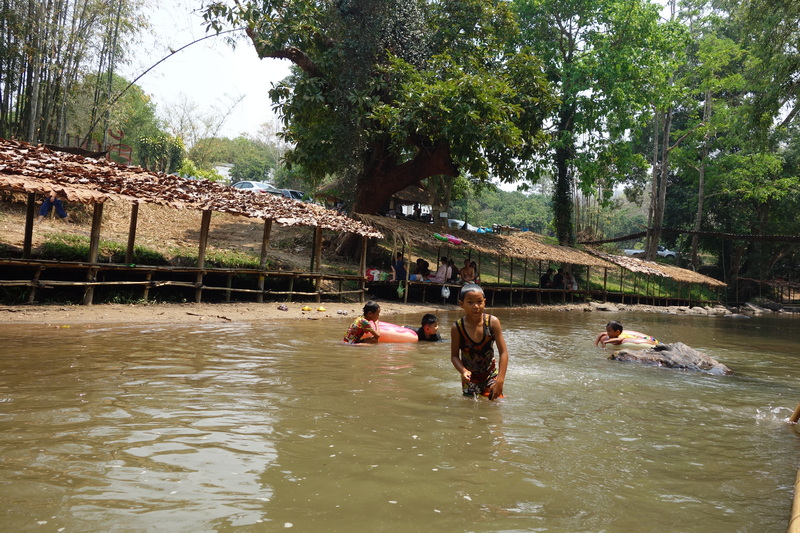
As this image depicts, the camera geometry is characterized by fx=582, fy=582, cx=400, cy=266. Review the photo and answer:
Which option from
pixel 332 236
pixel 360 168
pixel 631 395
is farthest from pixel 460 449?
pixel 332 236

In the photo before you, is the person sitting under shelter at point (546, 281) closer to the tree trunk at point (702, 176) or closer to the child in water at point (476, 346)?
the tree trunk at point (702, 176)

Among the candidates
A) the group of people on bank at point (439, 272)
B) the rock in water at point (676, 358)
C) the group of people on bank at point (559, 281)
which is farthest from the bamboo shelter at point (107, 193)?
the group of people on bank at point (559, 281)

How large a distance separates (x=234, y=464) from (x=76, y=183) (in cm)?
999

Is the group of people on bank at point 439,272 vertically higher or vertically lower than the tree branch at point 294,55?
lower

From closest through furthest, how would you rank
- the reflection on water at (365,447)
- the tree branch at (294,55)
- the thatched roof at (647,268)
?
the reflection on water at (365,447), the tree branch at (294,55), the thatched roof at (647,268)

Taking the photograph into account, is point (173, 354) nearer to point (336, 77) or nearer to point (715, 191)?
point (336, 77)

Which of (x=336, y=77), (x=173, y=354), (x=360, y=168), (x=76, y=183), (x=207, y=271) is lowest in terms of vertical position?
(x=173, y=354)

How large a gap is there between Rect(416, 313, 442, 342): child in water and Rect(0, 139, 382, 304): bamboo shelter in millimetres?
5858

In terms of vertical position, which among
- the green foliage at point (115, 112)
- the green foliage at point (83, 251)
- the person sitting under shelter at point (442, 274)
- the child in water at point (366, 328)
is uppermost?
the green foliage at point (115, 112)

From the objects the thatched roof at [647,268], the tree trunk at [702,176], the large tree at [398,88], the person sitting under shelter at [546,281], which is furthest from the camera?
the tree trunk at [702,176]

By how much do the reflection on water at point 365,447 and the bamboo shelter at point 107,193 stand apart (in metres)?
3.65

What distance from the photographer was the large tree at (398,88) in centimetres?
1955

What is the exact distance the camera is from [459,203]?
5275cm

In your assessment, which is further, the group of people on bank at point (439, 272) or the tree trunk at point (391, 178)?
the tree trunk at point (391, 178)
